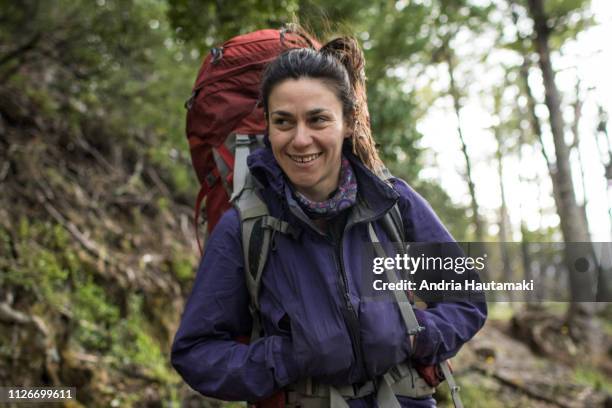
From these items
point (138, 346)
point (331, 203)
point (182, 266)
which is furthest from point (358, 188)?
point (182, 266)

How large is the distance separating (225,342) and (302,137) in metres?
0.89

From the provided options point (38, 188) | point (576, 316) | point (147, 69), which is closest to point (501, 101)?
point (576, 316)

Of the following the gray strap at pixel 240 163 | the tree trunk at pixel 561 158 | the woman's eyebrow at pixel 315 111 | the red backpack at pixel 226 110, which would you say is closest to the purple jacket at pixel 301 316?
the gray strap at pixel 240 163

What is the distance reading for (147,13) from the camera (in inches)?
274

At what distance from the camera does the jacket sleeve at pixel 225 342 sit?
2055 millimetres

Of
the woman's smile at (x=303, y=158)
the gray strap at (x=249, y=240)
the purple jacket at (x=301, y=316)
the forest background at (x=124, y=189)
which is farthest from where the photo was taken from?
the forest background at (x=124, y=189)

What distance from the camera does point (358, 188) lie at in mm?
Answer: 2312

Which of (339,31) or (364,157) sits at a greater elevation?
(339,31)

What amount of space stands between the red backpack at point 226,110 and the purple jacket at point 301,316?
1.37 feet

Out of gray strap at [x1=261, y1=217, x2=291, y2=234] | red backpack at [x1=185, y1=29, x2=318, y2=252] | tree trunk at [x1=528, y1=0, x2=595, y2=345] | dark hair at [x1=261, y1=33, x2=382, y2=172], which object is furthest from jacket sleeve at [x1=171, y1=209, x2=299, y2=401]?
tree trunk at [x1=528, y1=0, x2=595, y2=345]

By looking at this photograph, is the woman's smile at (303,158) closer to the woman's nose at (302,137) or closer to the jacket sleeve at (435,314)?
the woman's nose at (302,137)

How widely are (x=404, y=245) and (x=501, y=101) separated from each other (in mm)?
22076

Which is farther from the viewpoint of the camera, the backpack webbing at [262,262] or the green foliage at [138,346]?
the green foliage at [138,346]

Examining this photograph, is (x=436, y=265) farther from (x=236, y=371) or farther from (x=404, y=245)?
(x=236, y=371)
